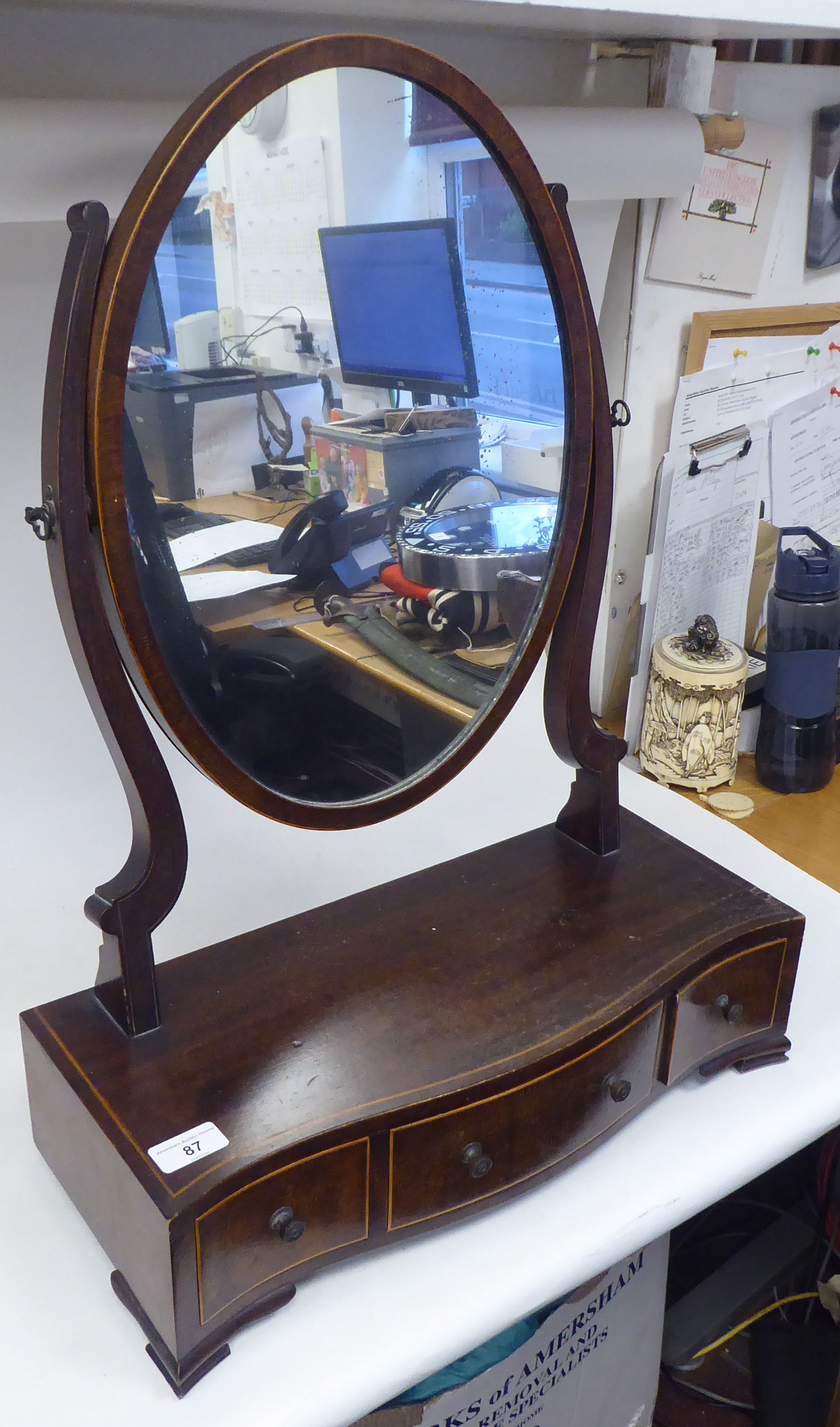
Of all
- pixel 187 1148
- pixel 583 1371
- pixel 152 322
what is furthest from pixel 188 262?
pixel 583 1371

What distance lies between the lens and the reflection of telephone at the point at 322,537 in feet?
2.08

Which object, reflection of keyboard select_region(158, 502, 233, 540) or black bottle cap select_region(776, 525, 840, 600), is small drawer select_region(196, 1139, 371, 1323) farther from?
black bottle cap select_region(776, 525, 840, 600)

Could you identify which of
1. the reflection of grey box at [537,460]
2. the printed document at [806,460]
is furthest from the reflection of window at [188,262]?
the printed document at [806,460]

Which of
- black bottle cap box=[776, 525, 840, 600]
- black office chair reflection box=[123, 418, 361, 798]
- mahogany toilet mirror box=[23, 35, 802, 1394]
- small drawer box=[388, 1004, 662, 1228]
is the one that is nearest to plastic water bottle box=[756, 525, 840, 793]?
black bottle cap box=[776, 525, 840, 600]

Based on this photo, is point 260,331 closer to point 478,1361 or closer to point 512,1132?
point 512,1132

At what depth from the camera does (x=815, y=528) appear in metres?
1.29

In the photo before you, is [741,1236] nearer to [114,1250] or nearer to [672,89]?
[114,1250]

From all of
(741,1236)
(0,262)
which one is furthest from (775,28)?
(741,1236)

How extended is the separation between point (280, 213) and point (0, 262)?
0.88 feet

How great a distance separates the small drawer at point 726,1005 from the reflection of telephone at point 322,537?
351 mm

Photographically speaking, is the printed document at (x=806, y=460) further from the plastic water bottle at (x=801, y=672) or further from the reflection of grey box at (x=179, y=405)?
the reflection of grey box at (x=179, y=405)

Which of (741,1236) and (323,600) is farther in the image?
(741,1236)

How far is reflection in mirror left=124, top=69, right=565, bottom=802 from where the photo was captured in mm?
562

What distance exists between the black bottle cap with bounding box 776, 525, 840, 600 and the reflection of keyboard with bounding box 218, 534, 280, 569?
623 mm
